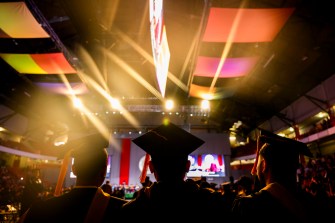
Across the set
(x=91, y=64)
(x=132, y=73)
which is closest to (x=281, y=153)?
(x=91, y=64)

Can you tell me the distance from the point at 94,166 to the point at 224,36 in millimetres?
5803

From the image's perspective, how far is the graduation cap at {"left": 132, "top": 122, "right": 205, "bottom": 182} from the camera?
1712mm

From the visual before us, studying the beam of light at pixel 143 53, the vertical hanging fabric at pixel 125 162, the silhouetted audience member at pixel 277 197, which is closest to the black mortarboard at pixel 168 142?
the silhouetted audience member at pixel 277 197

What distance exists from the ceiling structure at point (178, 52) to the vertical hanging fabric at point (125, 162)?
3.16 metres

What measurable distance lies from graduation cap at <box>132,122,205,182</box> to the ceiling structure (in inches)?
151

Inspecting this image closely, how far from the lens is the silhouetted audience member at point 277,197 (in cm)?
169

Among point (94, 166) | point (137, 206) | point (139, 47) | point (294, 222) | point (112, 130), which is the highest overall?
point (139, 47)

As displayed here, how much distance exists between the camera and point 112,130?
17859 millimetres

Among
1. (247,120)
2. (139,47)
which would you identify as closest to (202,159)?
(247,120)

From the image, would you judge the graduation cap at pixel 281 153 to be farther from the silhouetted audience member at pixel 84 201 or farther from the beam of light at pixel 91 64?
the beam of light at pixel 91 64

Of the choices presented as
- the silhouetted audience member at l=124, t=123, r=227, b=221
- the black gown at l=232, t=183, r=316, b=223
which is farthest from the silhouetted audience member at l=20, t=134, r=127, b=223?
the black gown at l=232, t=183, r=316, b=223

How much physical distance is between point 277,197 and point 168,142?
97cm

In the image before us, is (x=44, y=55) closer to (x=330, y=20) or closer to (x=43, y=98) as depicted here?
(x=43, y=98)

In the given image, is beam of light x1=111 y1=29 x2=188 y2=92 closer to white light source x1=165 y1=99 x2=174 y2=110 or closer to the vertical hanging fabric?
white light source x1=165 y1=99 x2=174 y2=110
